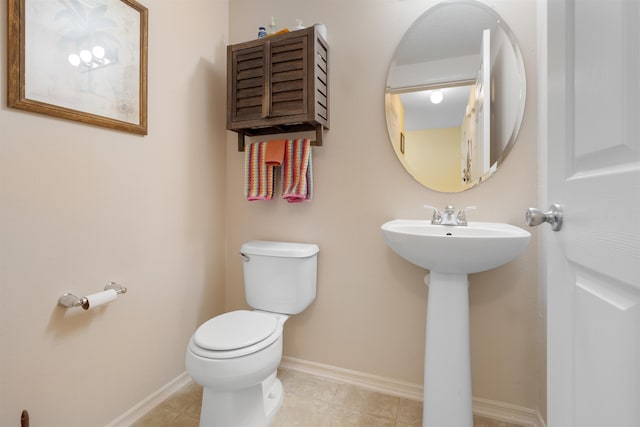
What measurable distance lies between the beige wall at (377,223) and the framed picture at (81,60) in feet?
2.45

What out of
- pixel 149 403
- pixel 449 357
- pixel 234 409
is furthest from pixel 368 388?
pixel 149 403

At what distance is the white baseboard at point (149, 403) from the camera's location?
130cm

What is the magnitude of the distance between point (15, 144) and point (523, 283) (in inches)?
78.1

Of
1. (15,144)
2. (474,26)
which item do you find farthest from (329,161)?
(15,144)

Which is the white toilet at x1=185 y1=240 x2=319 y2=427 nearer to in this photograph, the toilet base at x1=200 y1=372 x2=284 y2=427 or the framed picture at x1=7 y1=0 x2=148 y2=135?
the toilet base at x1=200 y1=372 x2=284 y2=427

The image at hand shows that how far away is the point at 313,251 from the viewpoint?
5.25ft

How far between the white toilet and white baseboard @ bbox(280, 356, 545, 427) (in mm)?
224

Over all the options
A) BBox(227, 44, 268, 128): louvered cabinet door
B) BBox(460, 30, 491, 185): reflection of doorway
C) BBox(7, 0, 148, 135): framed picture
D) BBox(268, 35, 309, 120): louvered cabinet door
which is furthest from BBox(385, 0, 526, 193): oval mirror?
BBox(7, 0, 148, 135): framed picture

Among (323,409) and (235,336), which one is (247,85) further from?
(323,409)

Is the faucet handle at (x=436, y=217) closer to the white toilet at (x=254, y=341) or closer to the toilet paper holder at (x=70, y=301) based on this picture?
the white toilet at (x=254, y=341)

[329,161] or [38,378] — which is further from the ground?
[329,161]

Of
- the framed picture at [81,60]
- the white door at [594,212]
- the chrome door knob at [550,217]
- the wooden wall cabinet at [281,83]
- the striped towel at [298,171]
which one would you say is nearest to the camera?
the white door at [594,212]

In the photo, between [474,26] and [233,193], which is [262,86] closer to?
[233,193]

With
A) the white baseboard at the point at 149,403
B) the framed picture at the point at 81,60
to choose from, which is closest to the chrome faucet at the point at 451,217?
the framed picture at the point at 81,60
